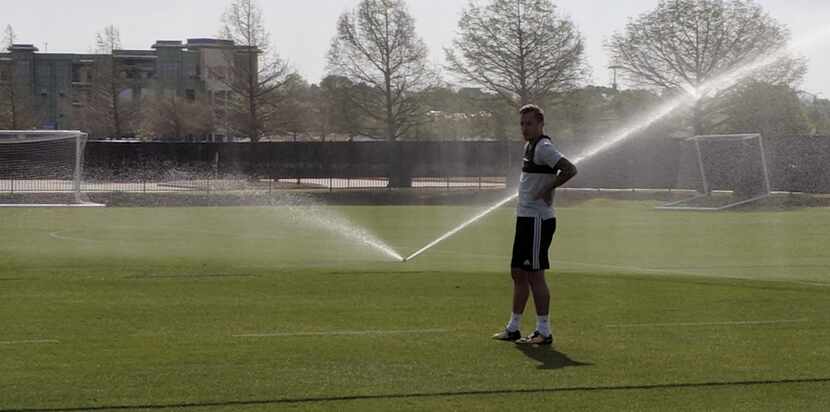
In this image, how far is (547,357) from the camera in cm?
1012

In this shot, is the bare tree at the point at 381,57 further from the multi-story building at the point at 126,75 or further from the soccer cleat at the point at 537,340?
the soccer cleat at the point at 537,340

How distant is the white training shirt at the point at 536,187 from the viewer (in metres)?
10.7

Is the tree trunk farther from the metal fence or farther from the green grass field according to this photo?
the green grass field

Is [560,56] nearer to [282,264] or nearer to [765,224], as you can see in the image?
[765,224]

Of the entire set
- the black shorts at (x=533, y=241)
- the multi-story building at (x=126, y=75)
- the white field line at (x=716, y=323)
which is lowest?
the white field line at (x=716, y=323)

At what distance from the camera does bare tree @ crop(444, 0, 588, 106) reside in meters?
65.6

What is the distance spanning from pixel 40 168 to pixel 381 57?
73.6ft

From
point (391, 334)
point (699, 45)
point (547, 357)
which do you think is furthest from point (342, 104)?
point (547, 357)

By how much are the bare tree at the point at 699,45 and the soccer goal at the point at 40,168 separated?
26542 millimetres

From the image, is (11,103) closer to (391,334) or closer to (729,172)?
(729,172)

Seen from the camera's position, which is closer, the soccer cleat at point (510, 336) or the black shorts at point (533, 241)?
the black shorts at point (533, 241)

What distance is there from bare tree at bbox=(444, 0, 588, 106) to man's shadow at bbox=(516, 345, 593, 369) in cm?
5557

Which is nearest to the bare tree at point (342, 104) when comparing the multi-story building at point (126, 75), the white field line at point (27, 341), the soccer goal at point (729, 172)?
the soccer goal at point (729, 172)

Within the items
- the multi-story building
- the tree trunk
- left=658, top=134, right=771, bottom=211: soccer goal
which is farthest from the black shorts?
the multi-story building
